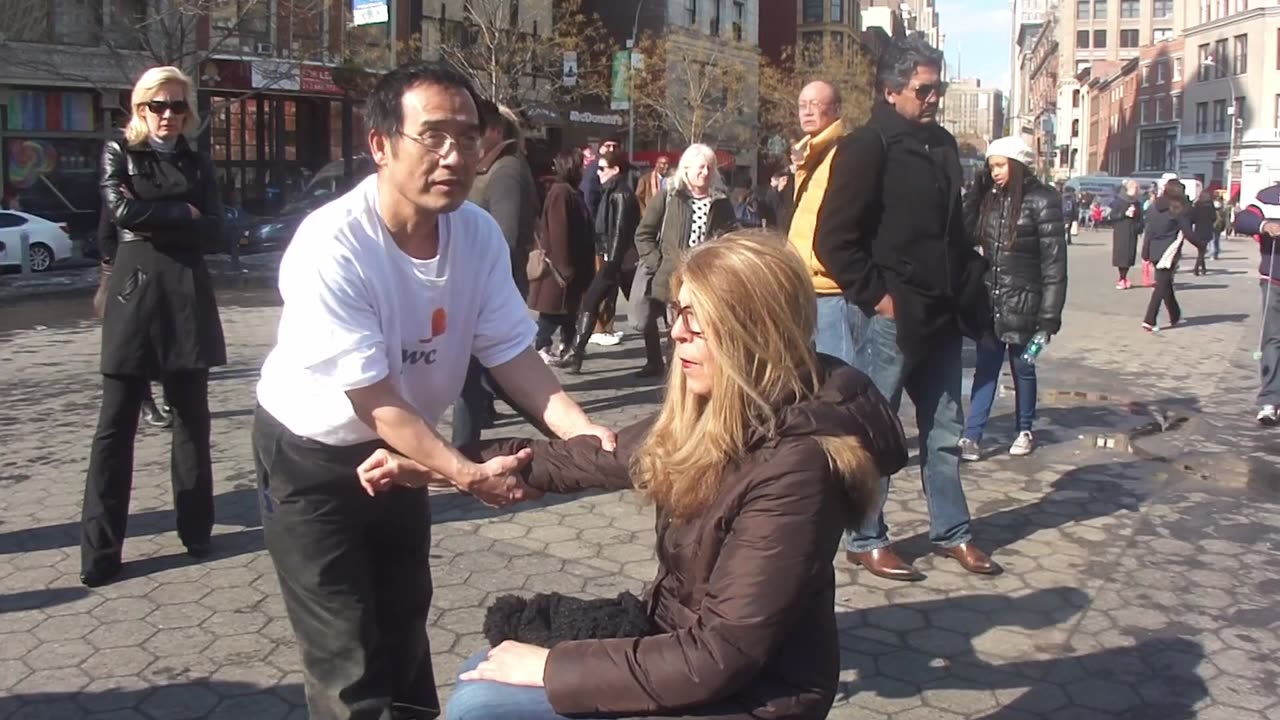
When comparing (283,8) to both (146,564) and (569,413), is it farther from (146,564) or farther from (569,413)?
(569,413)

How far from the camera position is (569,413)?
9.81ft

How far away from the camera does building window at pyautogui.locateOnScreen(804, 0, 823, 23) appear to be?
232ft

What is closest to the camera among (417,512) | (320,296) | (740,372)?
(740,372)

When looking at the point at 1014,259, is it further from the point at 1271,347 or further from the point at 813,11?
the point at 813,11

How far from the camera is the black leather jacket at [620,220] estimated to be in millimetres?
10180

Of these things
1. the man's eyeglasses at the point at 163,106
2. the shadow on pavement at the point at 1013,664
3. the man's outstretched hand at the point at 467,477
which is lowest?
the shadow on pavement at the point at 1013,664

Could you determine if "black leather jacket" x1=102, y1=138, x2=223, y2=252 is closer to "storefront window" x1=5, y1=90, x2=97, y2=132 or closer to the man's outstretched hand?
the man's outstretched hand

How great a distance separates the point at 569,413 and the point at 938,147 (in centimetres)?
255

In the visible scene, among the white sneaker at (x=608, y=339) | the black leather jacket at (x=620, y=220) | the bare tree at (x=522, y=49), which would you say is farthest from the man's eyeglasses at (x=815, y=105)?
the bare tree at (x=522, y=49)

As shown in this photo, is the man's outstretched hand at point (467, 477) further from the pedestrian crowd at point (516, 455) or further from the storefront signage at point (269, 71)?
the storefront signage at point (269, 71)

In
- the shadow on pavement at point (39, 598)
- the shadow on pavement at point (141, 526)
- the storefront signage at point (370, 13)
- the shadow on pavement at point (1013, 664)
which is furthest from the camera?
the storefront signage at point (370, 13)

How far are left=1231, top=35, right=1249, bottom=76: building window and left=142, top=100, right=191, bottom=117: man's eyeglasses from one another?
87630 millimetres

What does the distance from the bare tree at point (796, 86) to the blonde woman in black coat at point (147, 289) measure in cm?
5021

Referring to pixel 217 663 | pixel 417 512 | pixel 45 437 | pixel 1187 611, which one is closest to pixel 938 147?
pixel 1187 611
